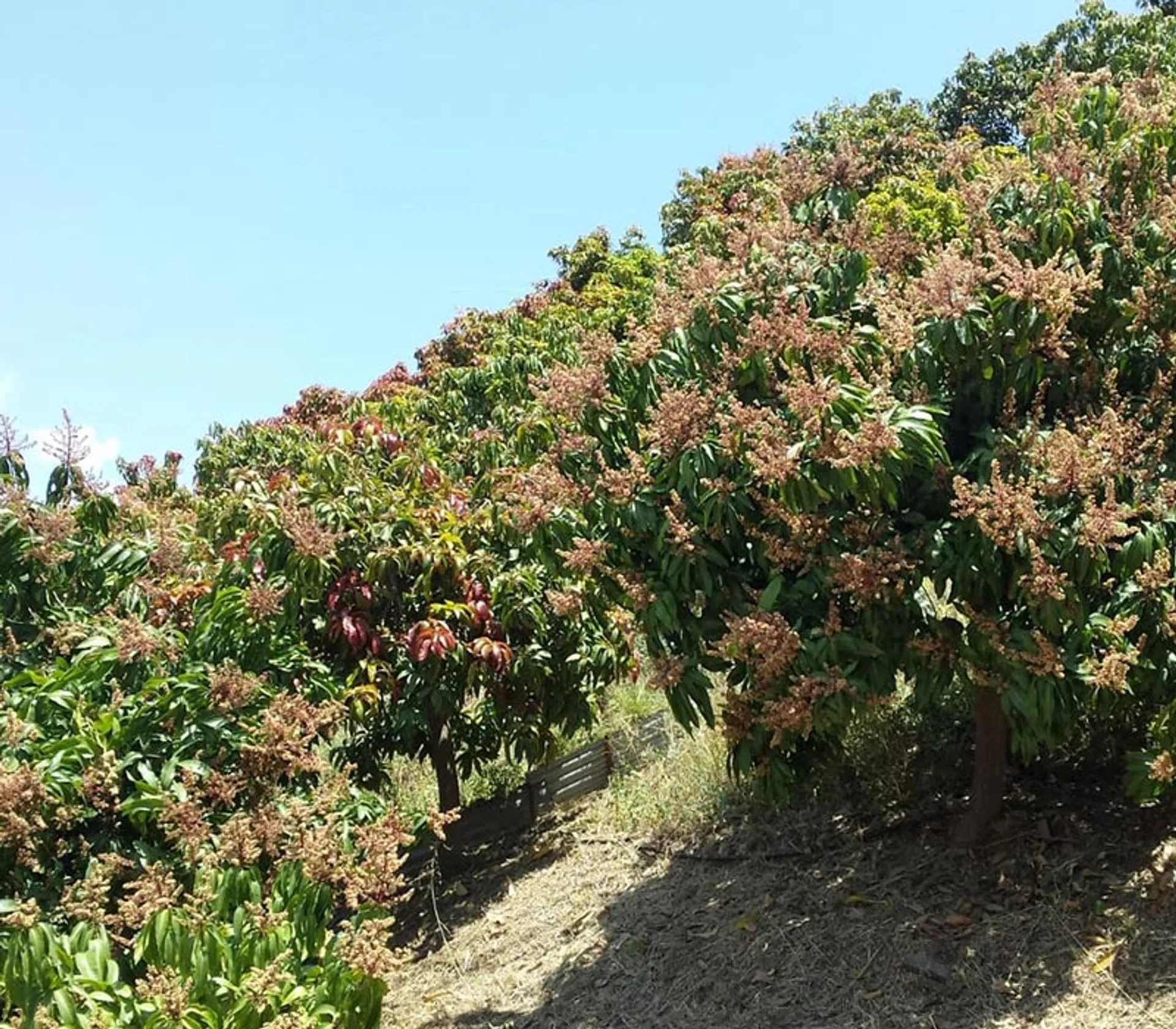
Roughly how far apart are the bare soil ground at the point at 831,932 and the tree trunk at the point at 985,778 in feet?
0.27

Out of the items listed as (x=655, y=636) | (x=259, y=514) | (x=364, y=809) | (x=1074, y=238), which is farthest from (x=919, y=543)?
(x=259, y=514)

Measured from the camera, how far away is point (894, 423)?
368cm

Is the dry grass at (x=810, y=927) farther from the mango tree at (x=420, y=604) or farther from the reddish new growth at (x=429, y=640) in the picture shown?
the reddish new growth at (x=429, y=640)

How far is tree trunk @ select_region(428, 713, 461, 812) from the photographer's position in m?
6.41

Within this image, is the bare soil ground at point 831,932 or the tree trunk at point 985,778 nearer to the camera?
the bare soil ground at point 831,932

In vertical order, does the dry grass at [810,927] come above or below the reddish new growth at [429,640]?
below

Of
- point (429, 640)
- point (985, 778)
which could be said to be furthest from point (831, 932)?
point (429, 640)

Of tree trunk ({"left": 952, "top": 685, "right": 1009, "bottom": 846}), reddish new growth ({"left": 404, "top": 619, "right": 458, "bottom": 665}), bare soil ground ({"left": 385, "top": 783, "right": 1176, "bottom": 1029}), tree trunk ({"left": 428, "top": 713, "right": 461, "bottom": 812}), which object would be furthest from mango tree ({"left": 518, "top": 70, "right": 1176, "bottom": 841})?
tree trunk ({"left": 428, "top": 713, "right": 461, "bottom": 812})

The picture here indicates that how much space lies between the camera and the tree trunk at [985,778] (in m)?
4.77

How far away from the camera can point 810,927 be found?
4.82 metres

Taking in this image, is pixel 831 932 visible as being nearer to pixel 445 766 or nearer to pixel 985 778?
pixel 985 778

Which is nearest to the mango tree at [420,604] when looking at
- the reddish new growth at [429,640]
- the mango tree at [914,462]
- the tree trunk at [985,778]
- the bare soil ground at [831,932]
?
the reddish new growth at [429,640]

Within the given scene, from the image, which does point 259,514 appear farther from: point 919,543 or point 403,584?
point 919,543

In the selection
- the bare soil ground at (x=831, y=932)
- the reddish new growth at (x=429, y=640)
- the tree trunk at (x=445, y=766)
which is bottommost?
the bare soil ground at (x=831, y=932)
